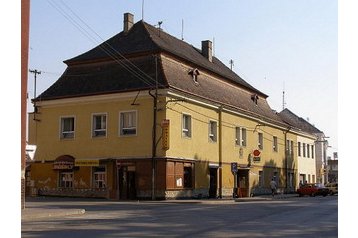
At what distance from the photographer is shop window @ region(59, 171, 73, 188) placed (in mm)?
37531

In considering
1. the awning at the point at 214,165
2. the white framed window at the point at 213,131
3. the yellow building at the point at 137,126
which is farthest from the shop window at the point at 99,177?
the white framed window at the point at 213,131

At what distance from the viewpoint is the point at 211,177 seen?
130 ft

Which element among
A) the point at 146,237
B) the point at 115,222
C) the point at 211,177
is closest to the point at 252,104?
the point at 211,177

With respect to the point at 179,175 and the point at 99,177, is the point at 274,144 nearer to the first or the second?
the point at 179,175

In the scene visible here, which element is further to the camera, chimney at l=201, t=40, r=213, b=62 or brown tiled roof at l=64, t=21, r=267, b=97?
chimney at l=201, t=40, r=213, b=62

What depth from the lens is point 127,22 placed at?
139 feet

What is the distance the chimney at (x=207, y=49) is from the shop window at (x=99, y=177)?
664 inches

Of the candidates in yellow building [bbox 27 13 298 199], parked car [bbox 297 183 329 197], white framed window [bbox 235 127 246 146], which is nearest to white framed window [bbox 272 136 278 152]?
parked car [bbox 297 183 329 197]

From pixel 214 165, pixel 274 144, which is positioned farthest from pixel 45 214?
pixel 274 144

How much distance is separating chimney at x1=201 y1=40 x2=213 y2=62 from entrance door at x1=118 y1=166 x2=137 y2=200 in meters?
17.0

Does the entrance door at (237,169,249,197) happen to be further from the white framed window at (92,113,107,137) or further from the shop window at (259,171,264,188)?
the white framed window at (92,113,107,137)

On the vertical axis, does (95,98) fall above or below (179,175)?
above

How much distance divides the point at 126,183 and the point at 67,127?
6.82 m

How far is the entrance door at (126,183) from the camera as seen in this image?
35000 millimetres
